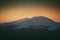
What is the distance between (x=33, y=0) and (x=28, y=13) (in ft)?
1.02

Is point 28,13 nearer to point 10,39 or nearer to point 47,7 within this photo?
point 47,7

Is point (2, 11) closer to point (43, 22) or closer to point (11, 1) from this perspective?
point (11, 1)

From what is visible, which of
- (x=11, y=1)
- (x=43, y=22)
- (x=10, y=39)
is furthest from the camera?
(x=11, y=1)

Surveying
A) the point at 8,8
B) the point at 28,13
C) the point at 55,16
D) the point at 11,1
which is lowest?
Answer: the point at 55,16

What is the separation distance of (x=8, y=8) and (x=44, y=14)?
82 centimetres

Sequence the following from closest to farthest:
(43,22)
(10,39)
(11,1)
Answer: (10,39) → (43,22) → (11,1)

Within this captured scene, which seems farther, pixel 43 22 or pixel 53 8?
pixel 53 8

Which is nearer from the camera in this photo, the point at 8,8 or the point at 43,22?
the point at 43,22

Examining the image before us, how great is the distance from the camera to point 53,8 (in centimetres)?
216

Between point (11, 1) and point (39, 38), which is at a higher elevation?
point (11, 1)

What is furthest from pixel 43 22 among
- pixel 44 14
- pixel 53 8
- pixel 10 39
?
pixel 10 39

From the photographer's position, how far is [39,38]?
109 cm

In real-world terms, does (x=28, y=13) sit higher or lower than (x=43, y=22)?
higher

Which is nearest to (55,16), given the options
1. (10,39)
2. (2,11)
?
(2,11)
